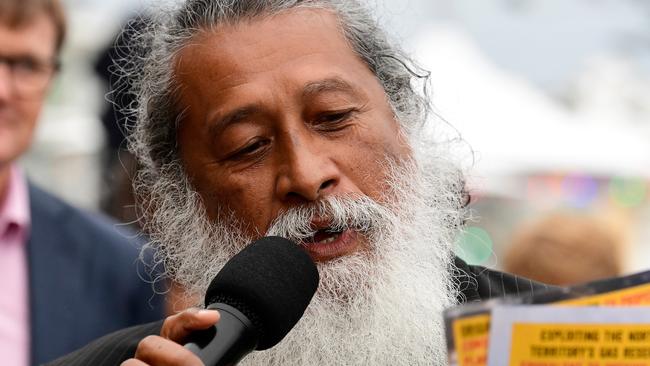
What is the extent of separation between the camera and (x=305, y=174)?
104 inches

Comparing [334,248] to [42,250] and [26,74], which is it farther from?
[26,74]

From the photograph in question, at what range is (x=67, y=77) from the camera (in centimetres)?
1588

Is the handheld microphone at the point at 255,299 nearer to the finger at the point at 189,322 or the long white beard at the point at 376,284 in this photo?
the finger at the point at 189,322

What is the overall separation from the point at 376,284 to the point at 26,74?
2.08 m

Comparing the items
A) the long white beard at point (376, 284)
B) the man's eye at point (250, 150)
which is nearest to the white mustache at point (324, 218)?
the long white beard at point (376, 284)

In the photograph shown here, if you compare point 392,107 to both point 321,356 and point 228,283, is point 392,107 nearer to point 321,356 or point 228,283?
point 321,356

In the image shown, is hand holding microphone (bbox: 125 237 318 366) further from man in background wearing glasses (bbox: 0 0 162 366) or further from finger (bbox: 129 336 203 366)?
man in background wearing glasses (bbox: 0 0 162 366)

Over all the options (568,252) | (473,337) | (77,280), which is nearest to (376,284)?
(473,337)

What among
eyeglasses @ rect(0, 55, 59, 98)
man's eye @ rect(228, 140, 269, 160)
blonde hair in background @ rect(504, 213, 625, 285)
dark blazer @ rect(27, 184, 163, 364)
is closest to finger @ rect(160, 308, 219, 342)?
man's eye @ rect(228, 140, 269, 160)

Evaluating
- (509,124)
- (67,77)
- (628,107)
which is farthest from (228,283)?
(67,77)

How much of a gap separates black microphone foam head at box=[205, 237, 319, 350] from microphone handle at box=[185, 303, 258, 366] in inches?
1.5

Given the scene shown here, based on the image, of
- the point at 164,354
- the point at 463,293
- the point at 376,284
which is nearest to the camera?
the point at 164,354

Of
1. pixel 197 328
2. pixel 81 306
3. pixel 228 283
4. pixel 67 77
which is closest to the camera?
pixel 197 328

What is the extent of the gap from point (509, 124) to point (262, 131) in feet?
35.5
